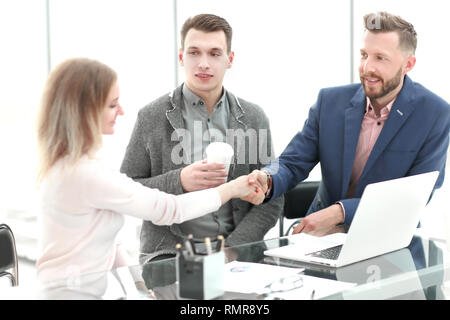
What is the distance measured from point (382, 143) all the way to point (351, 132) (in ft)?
0.51

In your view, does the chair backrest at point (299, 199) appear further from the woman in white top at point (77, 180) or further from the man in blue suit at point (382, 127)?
the woman in white top at point (77, 180)

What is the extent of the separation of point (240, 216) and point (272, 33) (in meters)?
3.43

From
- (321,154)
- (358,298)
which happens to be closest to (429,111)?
(321,154)

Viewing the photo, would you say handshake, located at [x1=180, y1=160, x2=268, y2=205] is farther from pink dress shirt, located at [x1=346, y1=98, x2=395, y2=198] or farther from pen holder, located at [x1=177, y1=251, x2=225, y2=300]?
pen holder, located at [x1=177, y1=251, x2=225, y2=300]

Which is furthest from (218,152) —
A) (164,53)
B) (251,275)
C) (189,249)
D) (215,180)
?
(164,53)

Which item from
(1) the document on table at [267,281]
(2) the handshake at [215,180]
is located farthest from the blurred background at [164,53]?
(1) the document on table at [267,281]

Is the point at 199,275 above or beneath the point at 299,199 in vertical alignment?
above

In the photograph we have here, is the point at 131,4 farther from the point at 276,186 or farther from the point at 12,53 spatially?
the point at 276,186

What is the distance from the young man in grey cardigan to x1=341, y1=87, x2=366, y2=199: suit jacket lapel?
0.36m

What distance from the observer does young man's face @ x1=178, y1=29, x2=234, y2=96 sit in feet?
8.19

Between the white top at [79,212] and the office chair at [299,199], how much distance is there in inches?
55.7

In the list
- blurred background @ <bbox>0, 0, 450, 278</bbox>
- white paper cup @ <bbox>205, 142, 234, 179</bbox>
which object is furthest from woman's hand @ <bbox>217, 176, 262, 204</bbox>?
blurred background @ <bbox>0, 0, 450, 278</bbox>

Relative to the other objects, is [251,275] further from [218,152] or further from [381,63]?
[381,63]

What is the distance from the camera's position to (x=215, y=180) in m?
2.16
